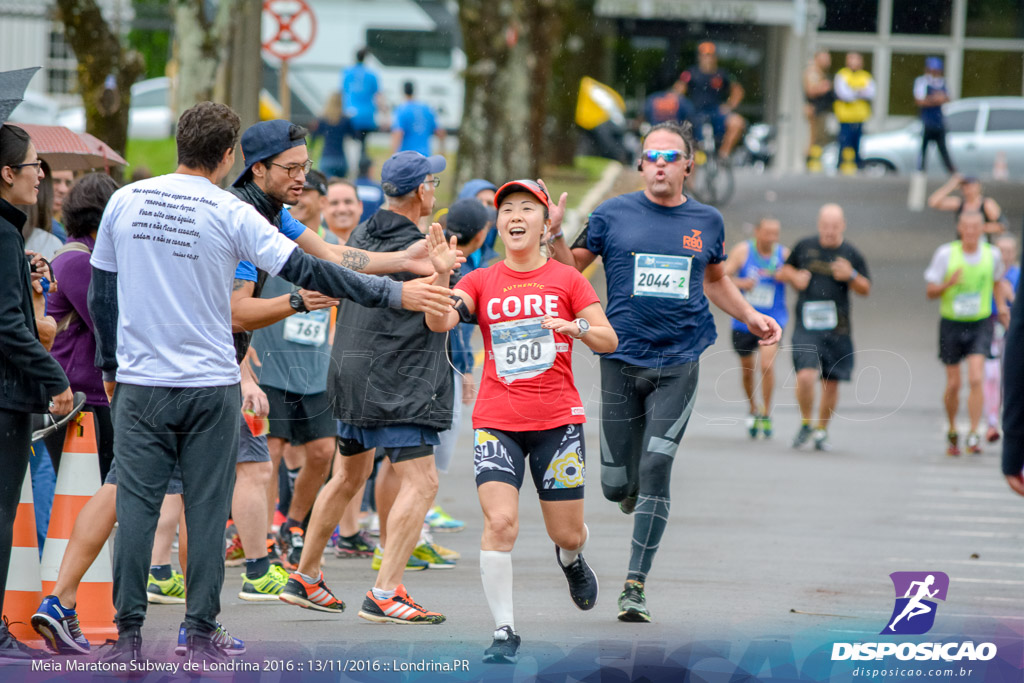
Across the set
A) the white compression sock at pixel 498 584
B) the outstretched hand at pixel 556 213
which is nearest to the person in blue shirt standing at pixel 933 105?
the outstretched hand at pixel 556 213

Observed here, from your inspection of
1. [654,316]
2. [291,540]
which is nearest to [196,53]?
[291,540]

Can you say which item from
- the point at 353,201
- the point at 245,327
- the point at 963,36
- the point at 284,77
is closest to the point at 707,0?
the point at 963,36

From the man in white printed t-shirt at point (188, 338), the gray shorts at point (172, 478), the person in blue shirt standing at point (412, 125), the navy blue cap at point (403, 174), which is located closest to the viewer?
the man in white printed t-shirt at point (188, 338)

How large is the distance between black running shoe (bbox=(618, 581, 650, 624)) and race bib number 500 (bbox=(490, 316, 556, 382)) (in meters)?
1.24

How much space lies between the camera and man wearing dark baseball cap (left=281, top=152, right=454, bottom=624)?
228 inches

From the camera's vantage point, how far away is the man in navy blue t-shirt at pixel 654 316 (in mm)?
6203

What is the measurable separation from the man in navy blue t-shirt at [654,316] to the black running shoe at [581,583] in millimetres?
461

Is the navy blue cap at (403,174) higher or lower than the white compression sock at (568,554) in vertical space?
higher

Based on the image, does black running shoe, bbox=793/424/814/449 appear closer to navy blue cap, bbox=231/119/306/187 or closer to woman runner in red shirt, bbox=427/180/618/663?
woman runner in red shirt, bbox=427/180/618/663

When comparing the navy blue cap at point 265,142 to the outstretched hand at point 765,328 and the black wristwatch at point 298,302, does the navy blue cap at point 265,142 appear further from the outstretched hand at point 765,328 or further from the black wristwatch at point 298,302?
the outstretched hand at point 765,328

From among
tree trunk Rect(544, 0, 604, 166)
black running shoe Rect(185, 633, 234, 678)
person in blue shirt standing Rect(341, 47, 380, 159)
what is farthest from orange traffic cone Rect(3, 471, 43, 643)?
tree trunk Rect(544, 0, 604, 166)

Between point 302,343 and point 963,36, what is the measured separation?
1118 inches

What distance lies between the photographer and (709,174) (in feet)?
69.7

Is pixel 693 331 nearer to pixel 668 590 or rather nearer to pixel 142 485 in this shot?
pixel 668 590
